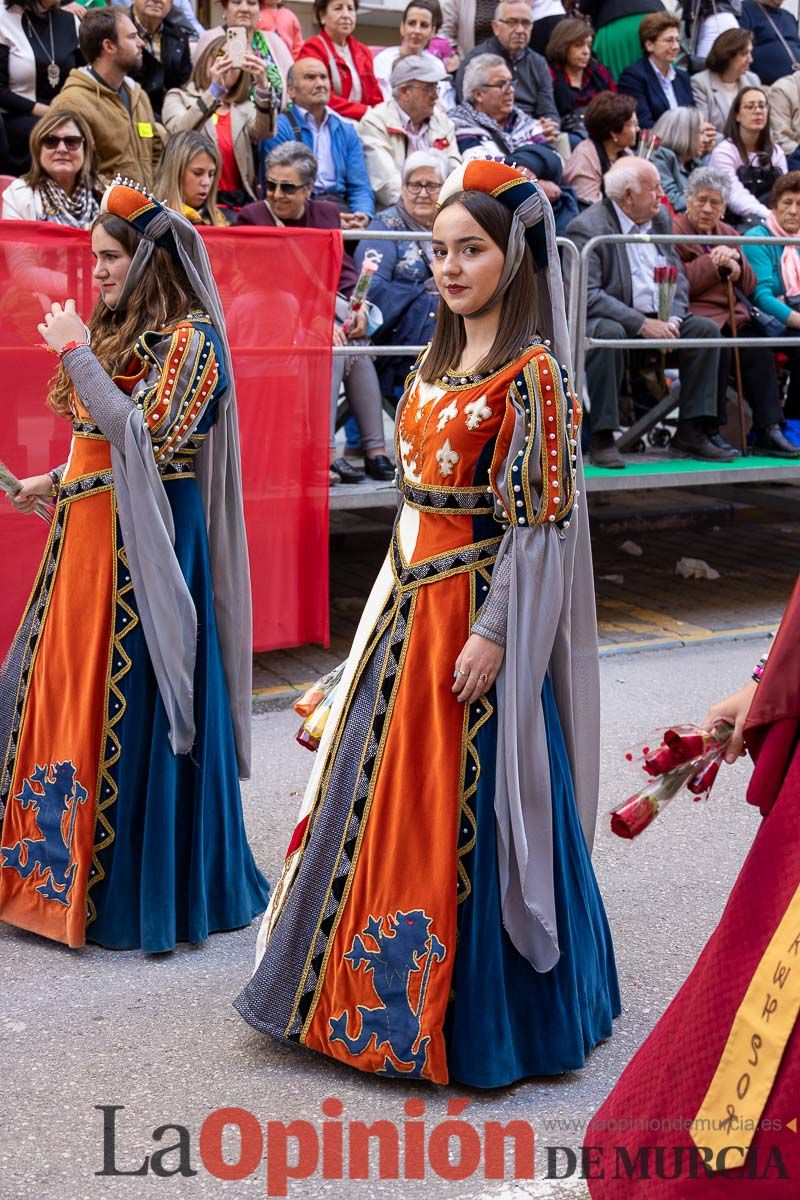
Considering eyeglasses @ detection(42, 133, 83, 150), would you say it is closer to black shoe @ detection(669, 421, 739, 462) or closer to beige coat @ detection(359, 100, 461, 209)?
beige coat @ detection(359, 100, 461, 209)

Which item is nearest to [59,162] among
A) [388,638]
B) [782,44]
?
[388,638]

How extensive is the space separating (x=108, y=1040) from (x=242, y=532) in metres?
1.44

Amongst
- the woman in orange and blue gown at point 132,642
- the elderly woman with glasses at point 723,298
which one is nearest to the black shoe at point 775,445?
the elderly woman with glasses at point 723,298

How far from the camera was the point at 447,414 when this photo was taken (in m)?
3.41

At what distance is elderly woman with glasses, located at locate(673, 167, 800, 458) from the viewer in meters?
8.30

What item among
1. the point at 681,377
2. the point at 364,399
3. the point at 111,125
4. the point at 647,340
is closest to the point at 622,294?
the point at 647,340

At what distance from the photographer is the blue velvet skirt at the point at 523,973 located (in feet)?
11.0

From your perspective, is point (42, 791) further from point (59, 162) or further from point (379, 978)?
point (59, 162)

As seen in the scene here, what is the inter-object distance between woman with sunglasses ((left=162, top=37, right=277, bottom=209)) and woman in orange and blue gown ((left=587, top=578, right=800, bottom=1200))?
5.77 meters

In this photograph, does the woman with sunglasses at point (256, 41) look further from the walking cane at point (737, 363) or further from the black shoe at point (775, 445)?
the black shoe at point (775, 445)

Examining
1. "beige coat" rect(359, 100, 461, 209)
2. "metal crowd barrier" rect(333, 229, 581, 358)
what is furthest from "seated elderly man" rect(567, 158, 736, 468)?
"beige coat" rect(359, 100, 461, 209)

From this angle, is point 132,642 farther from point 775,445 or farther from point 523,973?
point 775,445

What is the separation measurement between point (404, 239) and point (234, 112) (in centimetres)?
154

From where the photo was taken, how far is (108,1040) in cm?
362
